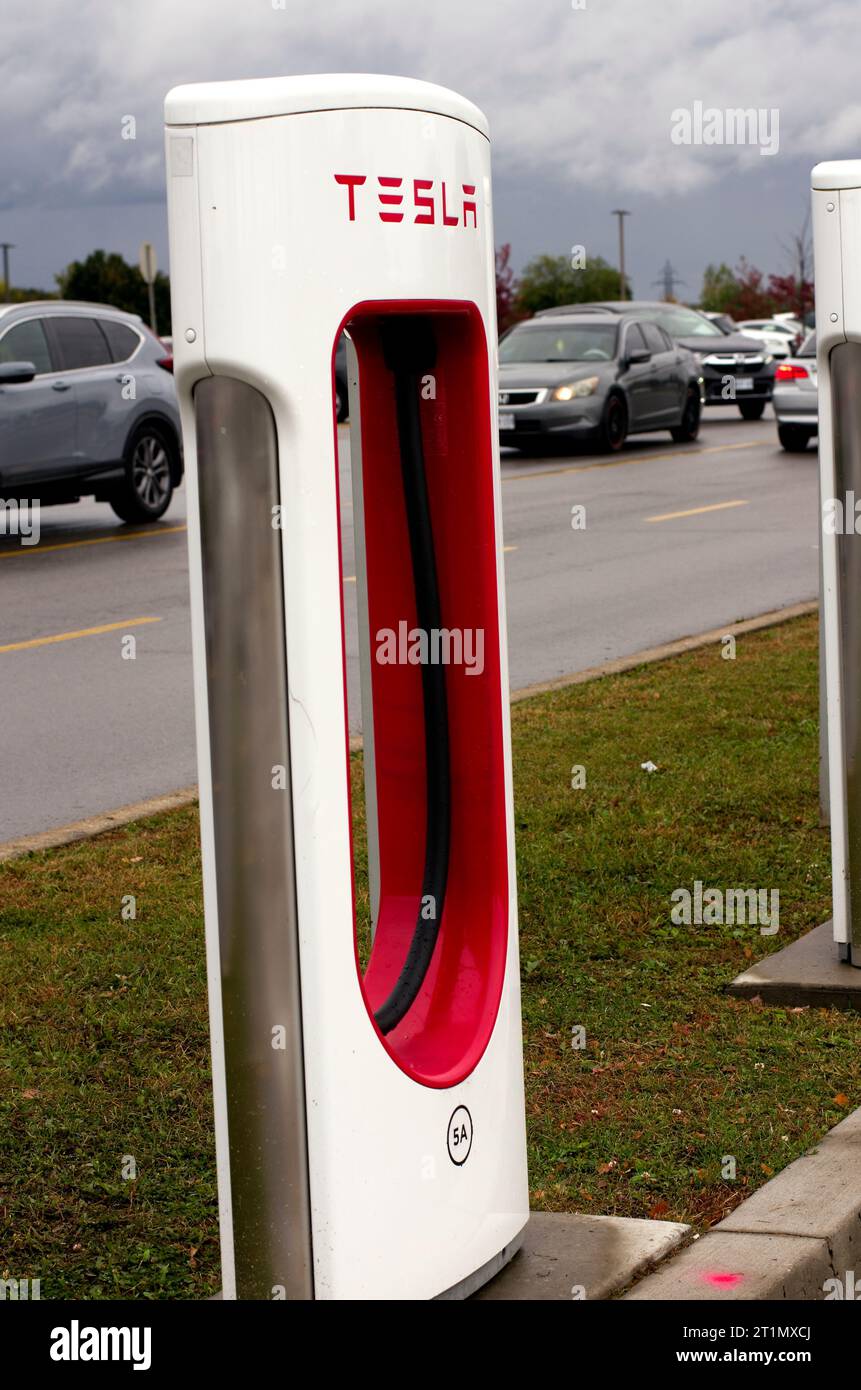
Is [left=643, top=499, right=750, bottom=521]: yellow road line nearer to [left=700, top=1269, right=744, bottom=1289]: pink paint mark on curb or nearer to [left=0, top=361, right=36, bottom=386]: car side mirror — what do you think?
[left=0, top=361, right=36, bottom=386]: car side mirror

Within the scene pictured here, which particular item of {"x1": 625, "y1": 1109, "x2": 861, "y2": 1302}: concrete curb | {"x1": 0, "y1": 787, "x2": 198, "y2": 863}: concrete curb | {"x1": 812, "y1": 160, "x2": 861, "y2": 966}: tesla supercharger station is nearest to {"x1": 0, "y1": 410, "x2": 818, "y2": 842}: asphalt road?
{"x1": 0, "y1": 787, "x2": 198, "y2": 863}: concrete curb

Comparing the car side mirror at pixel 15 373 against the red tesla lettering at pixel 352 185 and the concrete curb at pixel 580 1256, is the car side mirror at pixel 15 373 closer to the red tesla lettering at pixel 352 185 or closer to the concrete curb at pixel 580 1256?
the concrete curb at pixel 580 1256

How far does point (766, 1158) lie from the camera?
13.3 feet

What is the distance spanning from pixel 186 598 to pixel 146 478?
4.54 m

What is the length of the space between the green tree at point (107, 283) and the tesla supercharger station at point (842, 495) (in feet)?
264

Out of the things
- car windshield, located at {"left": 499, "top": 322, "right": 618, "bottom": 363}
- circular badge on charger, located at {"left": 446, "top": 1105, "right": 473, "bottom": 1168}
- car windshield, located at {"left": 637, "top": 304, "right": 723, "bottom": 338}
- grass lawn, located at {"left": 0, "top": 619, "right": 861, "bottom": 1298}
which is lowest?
grass lawn, located at {"left": 0, "top": 619, "right": 861, "bottom": 1298}

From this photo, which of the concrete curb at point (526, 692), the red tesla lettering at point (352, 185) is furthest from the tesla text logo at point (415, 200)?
the concrete curb at point (526, 692)

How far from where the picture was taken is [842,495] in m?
5.02

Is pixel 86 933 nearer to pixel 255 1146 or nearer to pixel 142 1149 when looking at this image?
pixel 142 1149

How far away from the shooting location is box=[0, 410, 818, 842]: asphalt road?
8.39 m

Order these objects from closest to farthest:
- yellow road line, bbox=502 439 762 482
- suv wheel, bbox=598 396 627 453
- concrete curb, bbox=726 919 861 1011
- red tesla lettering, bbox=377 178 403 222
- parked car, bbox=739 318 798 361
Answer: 1. red tesla lettering, bbox=377 178 403 222
2. concrete curb, bbox=726 919 861 1011
3. yellow road line, bbox=502 439 762 482
4. suv wheel, bbox=598 396 627 453
5. parked car, bbox=739 318 798 361

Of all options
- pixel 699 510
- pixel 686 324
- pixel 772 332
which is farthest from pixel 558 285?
pixel 699 510

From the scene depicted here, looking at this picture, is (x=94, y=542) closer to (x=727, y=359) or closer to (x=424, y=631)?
(x=424, y=631)

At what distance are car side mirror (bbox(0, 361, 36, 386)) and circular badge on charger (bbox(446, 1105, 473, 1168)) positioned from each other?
12.7m
